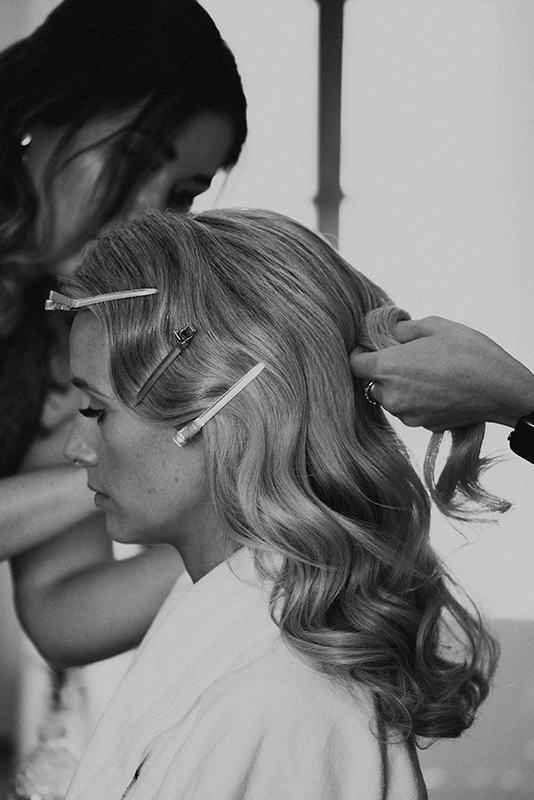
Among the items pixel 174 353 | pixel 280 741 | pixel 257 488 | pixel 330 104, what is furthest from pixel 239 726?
pixel 330 104

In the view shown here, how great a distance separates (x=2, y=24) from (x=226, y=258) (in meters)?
0.95

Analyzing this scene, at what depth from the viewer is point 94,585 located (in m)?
1.81

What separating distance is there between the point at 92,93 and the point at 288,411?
0.95 m

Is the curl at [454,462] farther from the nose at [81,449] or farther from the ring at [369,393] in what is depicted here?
the nose at [81,449]

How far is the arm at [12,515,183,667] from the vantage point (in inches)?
71.1

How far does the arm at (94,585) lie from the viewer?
5.92 feet

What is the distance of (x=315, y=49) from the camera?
1819 millimetres

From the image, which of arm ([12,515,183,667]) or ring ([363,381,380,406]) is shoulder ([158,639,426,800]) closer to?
ring ([363,381,380,406])

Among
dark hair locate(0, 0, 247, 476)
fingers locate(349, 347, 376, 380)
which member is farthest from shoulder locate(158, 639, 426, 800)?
dark hair locate(0, 0, 247, 476)

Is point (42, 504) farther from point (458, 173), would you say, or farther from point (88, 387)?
point (458, 173)

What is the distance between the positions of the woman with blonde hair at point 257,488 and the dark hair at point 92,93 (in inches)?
23.0

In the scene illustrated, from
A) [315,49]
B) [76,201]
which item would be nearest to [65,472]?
[76,201]

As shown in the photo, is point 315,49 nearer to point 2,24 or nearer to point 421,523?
point 2,24

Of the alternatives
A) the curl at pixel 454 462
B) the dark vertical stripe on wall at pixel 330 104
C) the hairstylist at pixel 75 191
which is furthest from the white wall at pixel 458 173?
the curl at pixel 454 462
